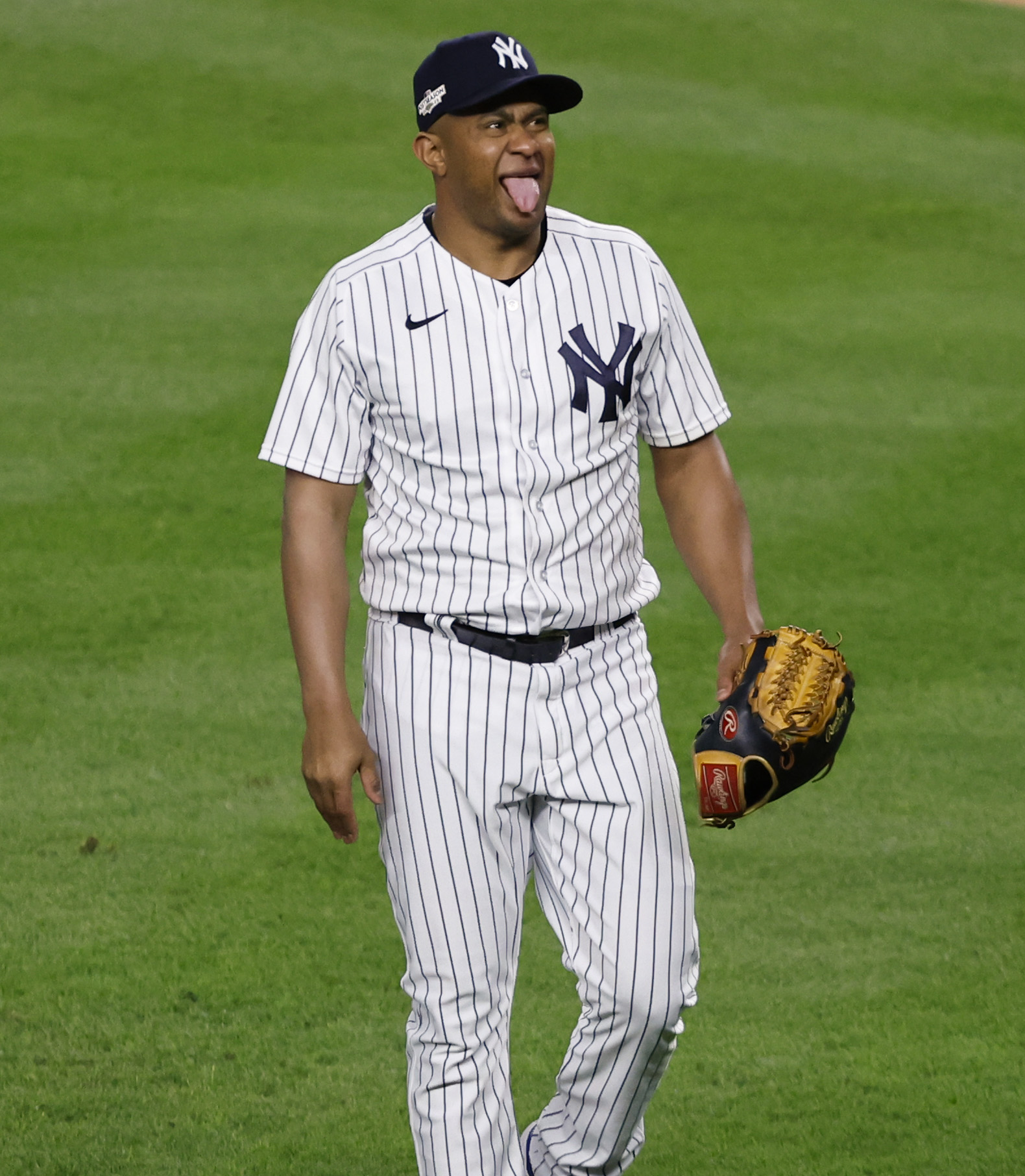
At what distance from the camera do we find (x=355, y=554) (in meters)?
7.80

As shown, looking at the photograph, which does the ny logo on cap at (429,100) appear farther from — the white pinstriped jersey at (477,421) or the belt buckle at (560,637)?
the belt buckle at (560,637)

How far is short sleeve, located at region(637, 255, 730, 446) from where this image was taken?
3.48m

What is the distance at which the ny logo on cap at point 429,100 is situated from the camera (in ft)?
11.0

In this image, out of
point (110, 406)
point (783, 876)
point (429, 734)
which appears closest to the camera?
point (429, 734)

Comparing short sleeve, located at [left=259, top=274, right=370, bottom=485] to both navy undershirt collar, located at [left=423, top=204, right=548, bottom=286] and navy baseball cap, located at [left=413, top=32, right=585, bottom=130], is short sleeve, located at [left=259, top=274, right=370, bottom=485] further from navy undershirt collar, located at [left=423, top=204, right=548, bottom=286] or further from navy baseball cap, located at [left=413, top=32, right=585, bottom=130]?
navy baseball cap, located at [left=413, top=32, right=585, bottom=130]

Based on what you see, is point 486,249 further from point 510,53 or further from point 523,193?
point 510,53

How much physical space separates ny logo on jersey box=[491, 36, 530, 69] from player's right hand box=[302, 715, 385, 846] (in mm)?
1208

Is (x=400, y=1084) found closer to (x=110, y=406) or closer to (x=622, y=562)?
(x=622, y=562)

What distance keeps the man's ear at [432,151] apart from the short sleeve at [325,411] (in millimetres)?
297

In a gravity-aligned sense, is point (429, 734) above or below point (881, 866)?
above

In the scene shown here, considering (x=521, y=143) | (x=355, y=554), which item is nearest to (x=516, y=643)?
(x=521, y=143)

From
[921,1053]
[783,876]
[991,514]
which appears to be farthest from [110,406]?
[921,1053]

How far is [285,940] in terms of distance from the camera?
501 cm

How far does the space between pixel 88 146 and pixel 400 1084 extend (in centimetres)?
1019
